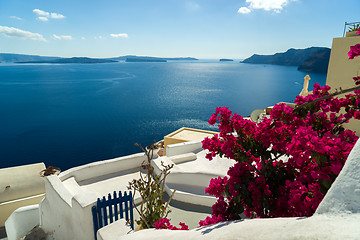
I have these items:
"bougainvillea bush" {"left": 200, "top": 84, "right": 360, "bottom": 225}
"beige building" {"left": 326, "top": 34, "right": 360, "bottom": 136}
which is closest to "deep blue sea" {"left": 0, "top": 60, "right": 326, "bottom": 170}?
"beige building" {"left": 326, "top": 34, "right": 360, "bottom": 136}

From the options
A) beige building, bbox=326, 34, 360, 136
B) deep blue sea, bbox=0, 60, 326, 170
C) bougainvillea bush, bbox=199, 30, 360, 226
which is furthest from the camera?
deep blue sea, bbox=0, 60, 326, 170

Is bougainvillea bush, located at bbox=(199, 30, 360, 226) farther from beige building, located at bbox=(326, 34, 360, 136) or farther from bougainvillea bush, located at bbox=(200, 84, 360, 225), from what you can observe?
beige building, located at bbox=(326, 34, 360, 136)

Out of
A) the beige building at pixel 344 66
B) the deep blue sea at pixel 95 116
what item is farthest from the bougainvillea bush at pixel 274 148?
the deep blue sea at pixel 95 116

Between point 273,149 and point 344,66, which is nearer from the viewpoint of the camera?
point 273,149

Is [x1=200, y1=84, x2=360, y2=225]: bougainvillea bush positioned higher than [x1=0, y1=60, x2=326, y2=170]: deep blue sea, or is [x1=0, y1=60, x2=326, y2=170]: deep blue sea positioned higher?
[x1=200, y1=84, x2=360, y2=225]: bougainvillea bush

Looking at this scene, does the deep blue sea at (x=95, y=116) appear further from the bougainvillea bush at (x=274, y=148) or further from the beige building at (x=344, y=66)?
the bougainvillea bush at (x=274, y=148)

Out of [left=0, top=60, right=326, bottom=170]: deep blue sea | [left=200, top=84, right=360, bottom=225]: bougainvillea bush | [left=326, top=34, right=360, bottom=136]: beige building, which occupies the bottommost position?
[left=0, top=60, right=326, bottom=170]: deep blue sea

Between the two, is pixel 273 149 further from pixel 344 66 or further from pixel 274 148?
pixel 344 66

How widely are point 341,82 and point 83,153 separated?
36.4 metres

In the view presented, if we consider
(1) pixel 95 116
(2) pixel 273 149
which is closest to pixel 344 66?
(2) pixel 273 149

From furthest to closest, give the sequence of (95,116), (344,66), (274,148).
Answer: (95,116) < (344,66) < (274,148)

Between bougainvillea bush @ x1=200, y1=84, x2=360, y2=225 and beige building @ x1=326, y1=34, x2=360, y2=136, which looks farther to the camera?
beige building @ x1=326, y1=34, x2=360, y2=136

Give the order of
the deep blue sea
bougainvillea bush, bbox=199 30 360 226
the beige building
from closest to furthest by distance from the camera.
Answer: bougainvillea bush, bbox=199 30 360 226 → the beige building → the deep blue sea

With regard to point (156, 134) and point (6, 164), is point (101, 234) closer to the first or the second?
point (6, 164)
